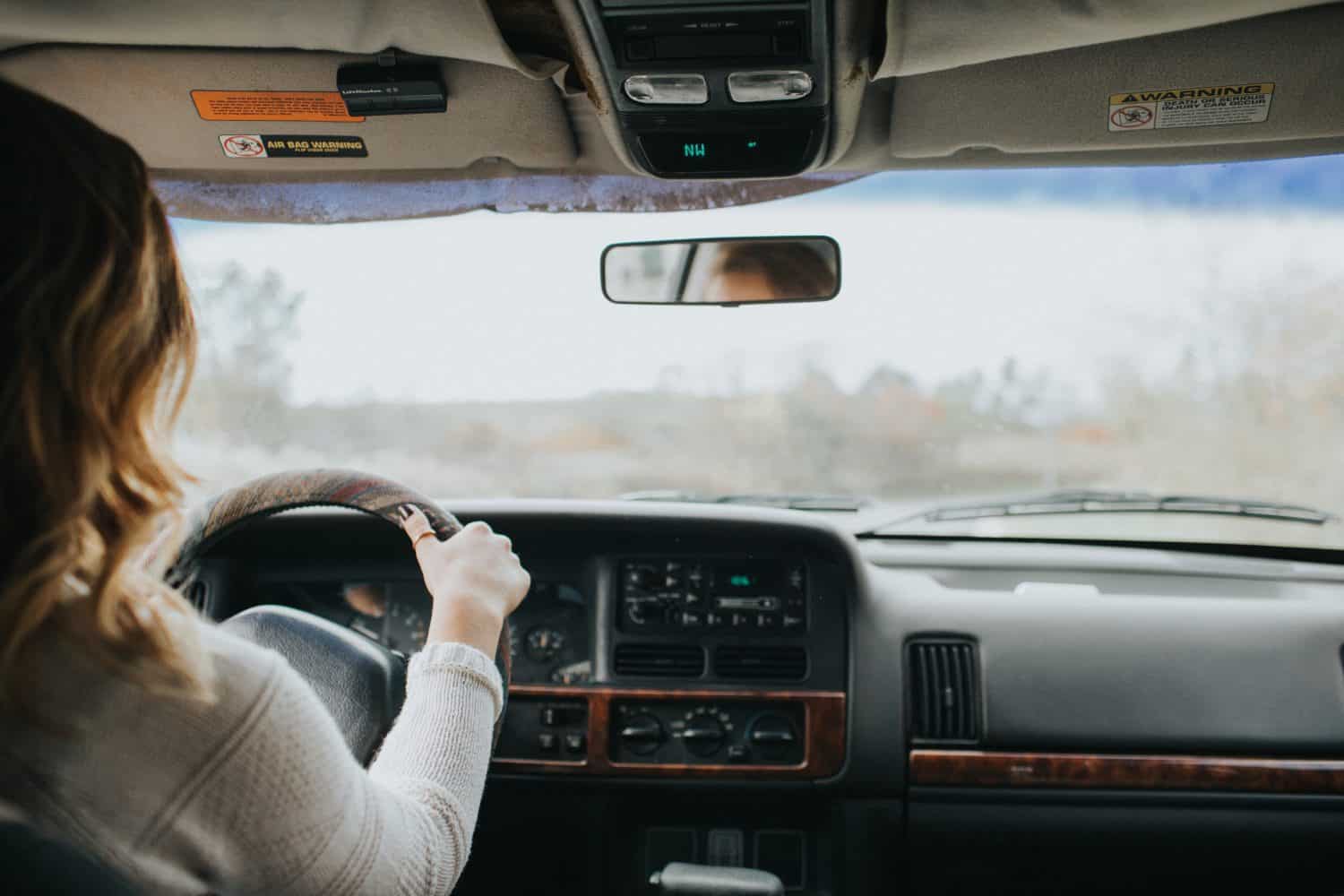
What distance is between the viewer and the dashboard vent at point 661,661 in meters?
2.95

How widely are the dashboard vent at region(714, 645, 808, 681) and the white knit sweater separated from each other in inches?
65.3

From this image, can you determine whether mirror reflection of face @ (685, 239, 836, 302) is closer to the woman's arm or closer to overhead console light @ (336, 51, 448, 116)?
overhead console light @ (336, 51, 448, 116)

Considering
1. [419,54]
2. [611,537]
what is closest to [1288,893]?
[611,537]

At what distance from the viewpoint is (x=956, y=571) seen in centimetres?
331

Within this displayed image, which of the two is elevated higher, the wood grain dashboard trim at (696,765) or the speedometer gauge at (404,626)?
the speedometer gauge at (404,626)

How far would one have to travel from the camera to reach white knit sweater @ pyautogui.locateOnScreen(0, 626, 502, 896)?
3.68 feet

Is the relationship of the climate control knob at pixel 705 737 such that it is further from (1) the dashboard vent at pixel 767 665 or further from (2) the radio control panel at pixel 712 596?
(2) the radio control panel at pixel 712 596

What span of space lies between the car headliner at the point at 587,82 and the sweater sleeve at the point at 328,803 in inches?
53.7

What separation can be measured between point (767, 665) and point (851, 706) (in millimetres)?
252

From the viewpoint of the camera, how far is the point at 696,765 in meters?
2.88

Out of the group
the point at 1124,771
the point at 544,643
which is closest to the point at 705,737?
the point at 544,643

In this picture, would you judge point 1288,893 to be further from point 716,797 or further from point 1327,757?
point 716,797

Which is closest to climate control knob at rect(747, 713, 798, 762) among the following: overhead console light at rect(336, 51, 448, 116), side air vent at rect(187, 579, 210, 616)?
side air vent at rect(187, 579, 210, 616)

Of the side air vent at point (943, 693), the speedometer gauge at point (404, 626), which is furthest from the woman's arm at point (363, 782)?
the side air vent at point (943, 693)
